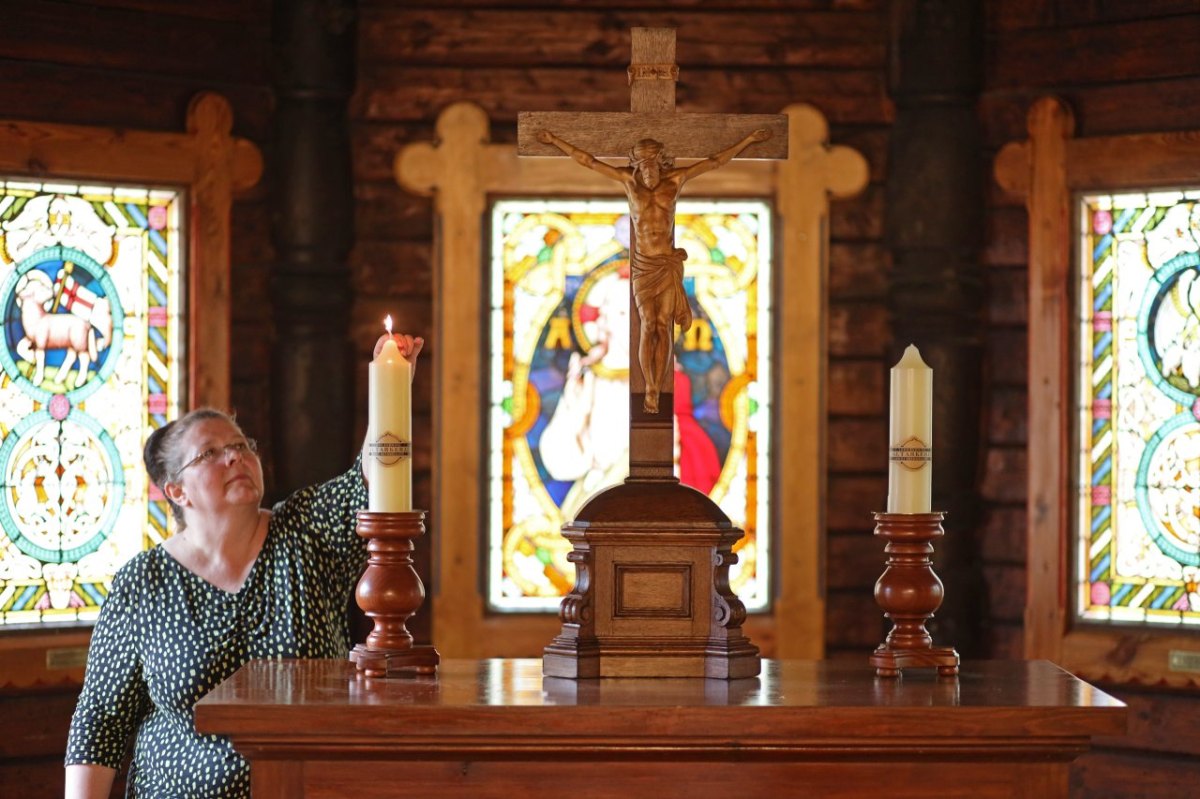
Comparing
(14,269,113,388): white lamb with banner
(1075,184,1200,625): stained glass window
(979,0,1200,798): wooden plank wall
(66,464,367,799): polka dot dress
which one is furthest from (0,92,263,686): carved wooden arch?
(1075,184,1200,625): stained glass window

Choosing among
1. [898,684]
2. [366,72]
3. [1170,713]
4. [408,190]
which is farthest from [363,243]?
[898,684]

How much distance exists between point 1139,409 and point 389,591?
3076 mm

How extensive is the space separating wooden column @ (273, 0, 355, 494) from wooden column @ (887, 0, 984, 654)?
5.30 feet

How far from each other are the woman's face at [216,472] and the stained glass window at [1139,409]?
9.04 feet

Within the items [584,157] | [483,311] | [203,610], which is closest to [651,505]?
[584,157]

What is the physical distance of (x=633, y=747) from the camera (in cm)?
185

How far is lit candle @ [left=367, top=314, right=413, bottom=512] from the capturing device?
2.11 metres

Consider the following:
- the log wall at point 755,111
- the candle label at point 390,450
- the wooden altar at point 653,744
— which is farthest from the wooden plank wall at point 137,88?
the wooden altar at point 653,744

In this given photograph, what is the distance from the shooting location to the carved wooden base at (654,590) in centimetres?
213

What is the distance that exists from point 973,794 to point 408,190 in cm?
325

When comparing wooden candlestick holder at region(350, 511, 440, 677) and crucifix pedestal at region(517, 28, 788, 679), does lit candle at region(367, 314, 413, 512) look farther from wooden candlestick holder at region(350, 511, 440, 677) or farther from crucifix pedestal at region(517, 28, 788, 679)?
crucifix pedestal at region(517, 28, 788, 679)

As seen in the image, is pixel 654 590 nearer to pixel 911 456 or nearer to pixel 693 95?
pixel 911 456

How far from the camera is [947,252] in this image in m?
4.68

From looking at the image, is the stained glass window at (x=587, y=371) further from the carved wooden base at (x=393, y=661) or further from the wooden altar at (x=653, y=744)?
the wooden altar at (x=653, y=744)
